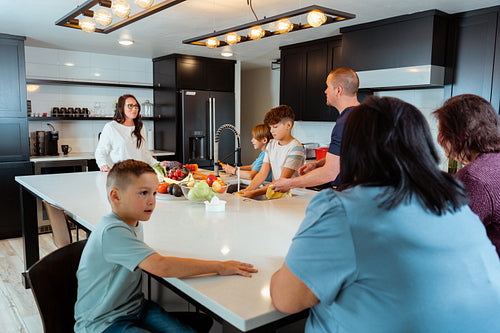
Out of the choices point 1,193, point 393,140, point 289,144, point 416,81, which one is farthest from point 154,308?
point 1,193

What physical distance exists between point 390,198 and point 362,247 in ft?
0.40

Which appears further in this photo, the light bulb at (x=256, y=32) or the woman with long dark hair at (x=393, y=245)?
the light bulb at (x=256, y=32)

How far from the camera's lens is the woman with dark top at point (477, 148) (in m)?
1.29

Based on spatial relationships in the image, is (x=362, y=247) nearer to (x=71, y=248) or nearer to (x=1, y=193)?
(x=71, y=248)

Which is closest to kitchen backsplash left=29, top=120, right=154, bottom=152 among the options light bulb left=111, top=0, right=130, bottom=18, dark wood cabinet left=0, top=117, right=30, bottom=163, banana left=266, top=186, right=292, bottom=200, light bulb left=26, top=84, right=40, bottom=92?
light bulb left=26, top=84, right=40, bottom=92

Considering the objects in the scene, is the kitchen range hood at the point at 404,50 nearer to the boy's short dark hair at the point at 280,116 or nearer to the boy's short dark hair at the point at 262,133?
the boy's short dark hair at the point at 262,133

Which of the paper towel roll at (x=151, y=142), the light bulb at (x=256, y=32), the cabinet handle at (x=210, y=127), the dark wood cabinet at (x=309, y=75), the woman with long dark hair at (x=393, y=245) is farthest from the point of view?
the paper towel roll at (x=151, y=142)

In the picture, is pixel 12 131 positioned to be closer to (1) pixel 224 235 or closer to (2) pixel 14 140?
(2) pixel 14 140

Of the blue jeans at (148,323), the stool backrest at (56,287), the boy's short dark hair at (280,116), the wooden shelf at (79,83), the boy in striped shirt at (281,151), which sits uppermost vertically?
the wooden shelf at (79,83)

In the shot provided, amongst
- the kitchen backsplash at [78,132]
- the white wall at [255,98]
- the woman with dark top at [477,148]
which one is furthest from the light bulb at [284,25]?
the white wall at [255,98]

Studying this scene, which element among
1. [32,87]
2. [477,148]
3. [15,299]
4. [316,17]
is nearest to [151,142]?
[32,87]

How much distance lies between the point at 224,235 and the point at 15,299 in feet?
7.37

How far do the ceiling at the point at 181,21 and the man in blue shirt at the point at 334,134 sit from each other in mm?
1046

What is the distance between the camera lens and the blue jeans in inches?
51.7
